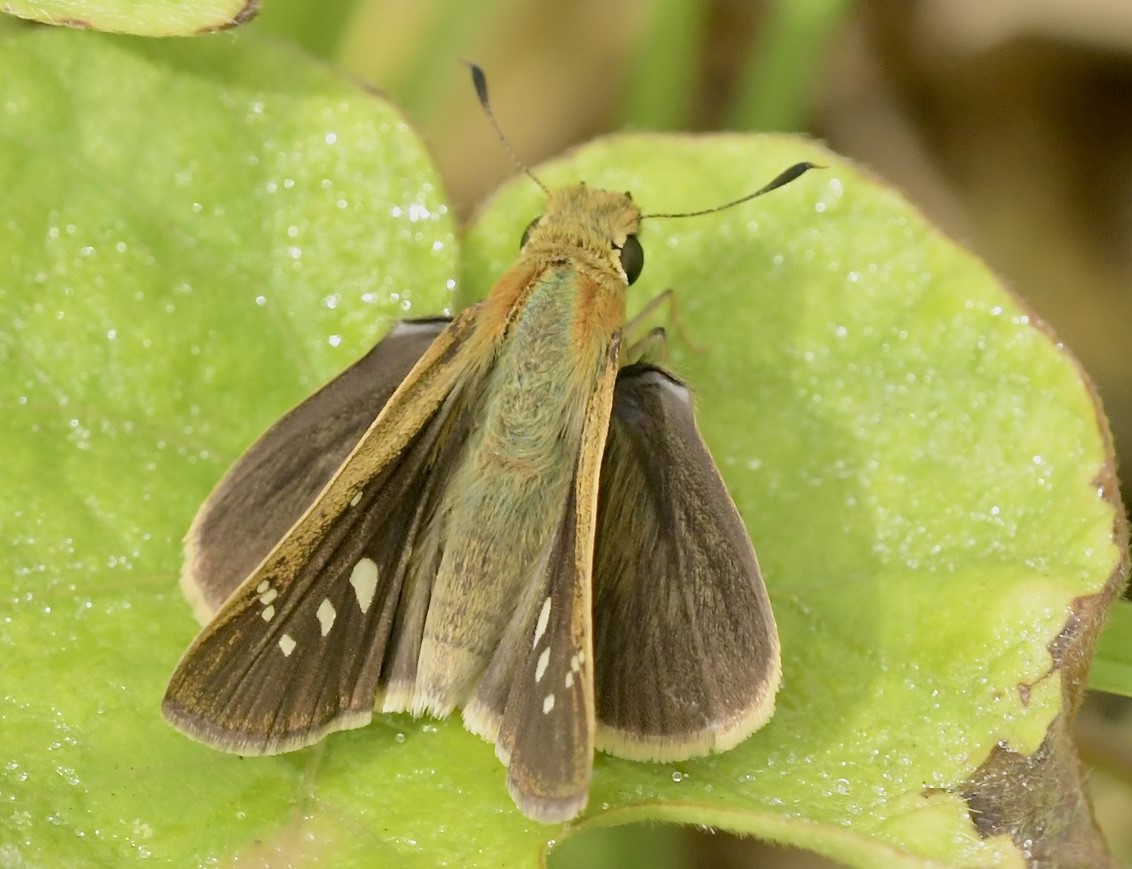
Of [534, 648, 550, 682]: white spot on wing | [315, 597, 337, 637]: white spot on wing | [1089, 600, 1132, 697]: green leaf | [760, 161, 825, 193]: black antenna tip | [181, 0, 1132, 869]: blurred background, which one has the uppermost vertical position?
[760, 161, 825, 193]: black antenna tip

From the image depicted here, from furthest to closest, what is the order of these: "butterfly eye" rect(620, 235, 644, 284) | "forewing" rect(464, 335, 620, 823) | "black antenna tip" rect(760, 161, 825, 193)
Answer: "black antenna tip" rect(760, 161, 825, 193)
"butterfly eye" rect(620, 235, 644, 284)
"forewing" rect(464, 335, 620, 823)

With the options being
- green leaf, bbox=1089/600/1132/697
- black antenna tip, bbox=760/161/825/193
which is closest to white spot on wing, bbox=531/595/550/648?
black antenna tip, bbox=760/161/825/193

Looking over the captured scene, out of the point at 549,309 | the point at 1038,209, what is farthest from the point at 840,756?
the point at 1038,209

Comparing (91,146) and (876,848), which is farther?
(91,146)

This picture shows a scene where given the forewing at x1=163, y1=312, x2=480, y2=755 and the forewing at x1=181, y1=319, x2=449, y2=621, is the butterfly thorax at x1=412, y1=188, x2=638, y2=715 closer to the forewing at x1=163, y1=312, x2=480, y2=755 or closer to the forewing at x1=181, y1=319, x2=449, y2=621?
the forewing at x1=163, y1=312, x2=480, y2=755

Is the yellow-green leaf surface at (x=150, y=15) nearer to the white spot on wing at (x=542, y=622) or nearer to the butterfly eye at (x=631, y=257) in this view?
the butterfly eye at (x=631, y=257)

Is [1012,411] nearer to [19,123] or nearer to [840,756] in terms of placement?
[840,756]

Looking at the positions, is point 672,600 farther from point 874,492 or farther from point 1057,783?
point 1057,783

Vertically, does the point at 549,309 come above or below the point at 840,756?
above
